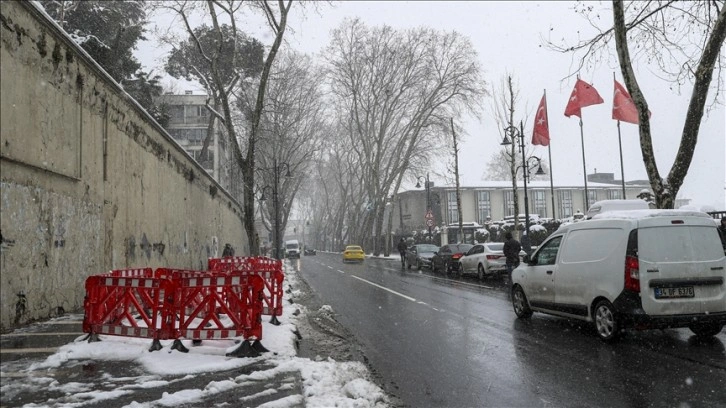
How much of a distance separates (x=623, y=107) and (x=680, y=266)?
14546 millimetres

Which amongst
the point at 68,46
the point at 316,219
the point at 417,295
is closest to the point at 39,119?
the point at 68,46

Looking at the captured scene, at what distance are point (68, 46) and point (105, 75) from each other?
158 centimetres

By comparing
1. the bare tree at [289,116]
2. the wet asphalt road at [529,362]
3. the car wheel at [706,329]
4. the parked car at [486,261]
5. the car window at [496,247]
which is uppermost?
the bare tree at [289,116]

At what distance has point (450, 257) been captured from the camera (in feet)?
75.5

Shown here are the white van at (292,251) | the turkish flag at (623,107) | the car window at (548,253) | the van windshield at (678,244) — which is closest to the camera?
the van windshield at (678,244)

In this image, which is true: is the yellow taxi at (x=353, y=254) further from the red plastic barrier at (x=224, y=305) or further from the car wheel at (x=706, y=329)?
the red plastic barrier at (x=224, y=305)

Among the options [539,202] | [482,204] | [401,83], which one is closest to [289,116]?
[401,83]

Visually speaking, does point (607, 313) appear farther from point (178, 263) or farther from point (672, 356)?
point (178, 263)

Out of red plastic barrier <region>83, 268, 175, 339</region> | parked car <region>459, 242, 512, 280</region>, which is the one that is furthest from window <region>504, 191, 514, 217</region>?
red plastic barrier <region>83, 268, 175, 339</region>

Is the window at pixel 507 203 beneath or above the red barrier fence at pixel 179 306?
above

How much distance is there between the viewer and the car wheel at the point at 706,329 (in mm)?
7134

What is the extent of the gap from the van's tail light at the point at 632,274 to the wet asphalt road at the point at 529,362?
2.56ft

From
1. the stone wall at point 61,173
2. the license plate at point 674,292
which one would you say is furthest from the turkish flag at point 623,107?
the stone wall at point 61,173

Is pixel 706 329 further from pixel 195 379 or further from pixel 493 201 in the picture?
pixel 493 201
